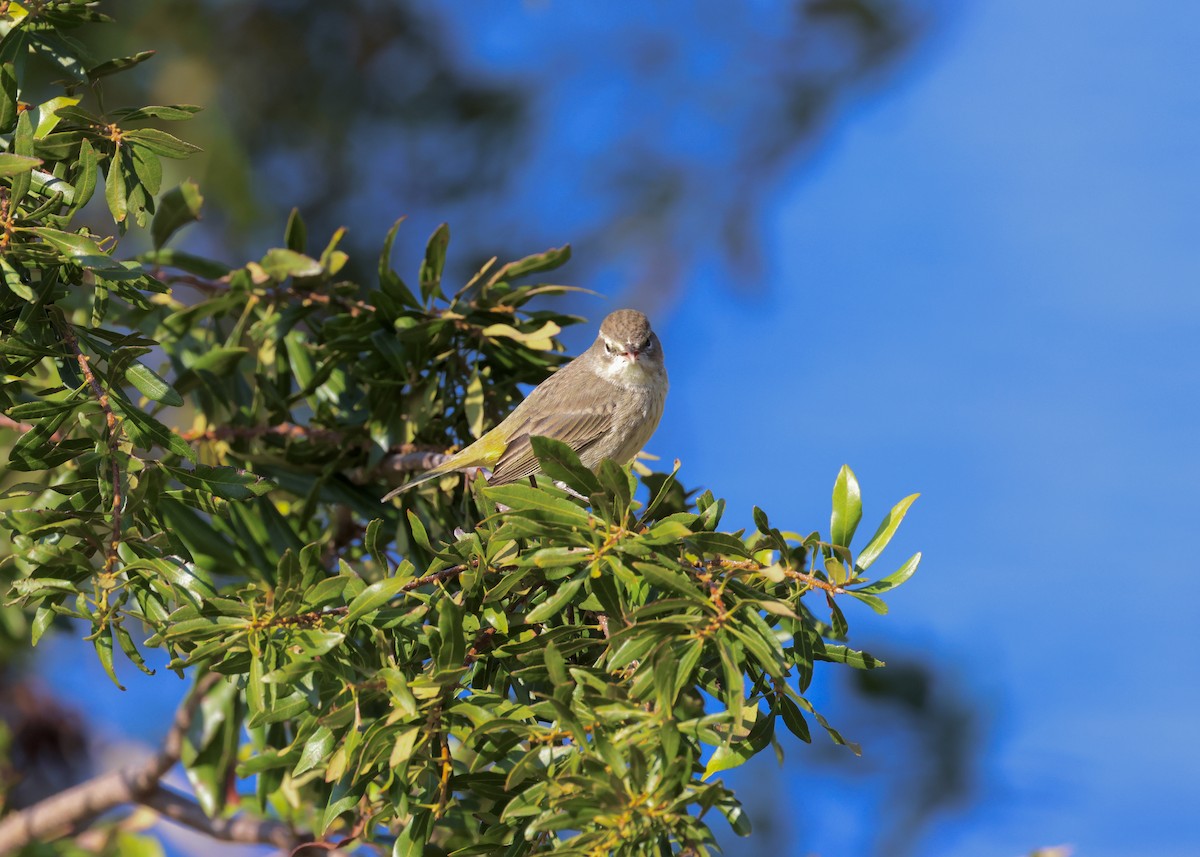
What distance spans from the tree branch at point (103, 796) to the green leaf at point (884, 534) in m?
2.02

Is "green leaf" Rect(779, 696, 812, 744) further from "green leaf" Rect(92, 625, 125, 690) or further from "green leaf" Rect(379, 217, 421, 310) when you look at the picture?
"green leaf" Rect(379, 217, 421, 310)

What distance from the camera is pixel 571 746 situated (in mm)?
1989

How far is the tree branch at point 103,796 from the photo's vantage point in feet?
10.8

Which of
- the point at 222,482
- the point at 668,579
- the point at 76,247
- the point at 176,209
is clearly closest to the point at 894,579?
the point at 668,579

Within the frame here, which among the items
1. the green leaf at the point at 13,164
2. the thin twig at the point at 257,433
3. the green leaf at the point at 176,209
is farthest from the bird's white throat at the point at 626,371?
the green leaf at the point at 13,164

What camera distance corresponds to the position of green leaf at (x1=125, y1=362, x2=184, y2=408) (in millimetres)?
2160

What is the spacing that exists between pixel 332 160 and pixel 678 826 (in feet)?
23.4

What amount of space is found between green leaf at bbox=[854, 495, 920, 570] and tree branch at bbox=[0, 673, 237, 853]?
2.02 meters

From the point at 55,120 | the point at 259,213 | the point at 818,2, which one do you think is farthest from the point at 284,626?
the point at 818,2

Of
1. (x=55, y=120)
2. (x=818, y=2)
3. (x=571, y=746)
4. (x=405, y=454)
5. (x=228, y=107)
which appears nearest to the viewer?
(x=571, y=746)

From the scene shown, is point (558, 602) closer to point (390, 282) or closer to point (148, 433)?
point (148, 433)

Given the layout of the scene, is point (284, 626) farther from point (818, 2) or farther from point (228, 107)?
point (818, 2)

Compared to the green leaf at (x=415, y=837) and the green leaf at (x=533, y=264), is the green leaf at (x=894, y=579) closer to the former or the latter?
the green leaf at (x=415, y=837)

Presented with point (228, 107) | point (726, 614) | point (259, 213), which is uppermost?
point (228, 107)
